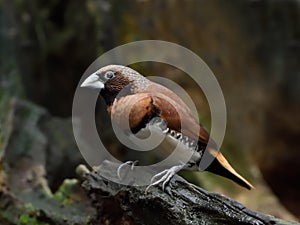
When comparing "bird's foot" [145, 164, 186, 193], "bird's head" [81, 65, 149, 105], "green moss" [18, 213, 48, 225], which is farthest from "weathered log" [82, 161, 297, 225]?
"green moss" [18, 213, 48, 225]

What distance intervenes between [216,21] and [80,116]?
2.00 m

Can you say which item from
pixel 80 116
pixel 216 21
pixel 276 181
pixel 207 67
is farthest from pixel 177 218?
pixel 276 181

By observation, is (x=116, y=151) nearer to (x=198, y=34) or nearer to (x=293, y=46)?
(x=198, y=34)

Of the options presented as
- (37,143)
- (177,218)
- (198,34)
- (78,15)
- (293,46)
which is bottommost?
(37,143)

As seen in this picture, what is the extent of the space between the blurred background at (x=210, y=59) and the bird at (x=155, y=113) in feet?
7.80

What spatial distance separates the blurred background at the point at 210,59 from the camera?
591cm

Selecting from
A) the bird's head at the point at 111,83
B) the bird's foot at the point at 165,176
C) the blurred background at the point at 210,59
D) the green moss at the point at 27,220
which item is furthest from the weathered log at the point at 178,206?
the blurred background at the point at 210,59

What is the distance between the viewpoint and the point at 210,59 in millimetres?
6441

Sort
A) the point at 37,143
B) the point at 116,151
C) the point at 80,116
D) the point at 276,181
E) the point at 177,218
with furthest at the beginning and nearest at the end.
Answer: the point at 276,181 < the point at 116,151 < the point at 80,116 < the point at 37,143 < the point at 177,218

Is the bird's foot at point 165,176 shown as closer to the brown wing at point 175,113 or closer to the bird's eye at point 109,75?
the brown wing at point 175,113

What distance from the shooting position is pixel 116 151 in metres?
5.73

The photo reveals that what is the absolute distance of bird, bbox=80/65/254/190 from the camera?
278 centimetres

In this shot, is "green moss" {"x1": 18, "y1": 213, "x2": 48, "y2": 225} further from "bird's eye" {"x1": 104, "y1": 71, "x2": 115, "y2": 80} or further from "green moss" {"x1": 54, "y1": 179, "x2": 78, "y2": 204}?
"bird's eye" {"x1": 104, "y1": 71, "x2": 115, "y2": 80}

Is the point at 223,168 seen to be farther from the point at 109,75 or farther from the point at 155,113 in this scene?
the point at 109,75
